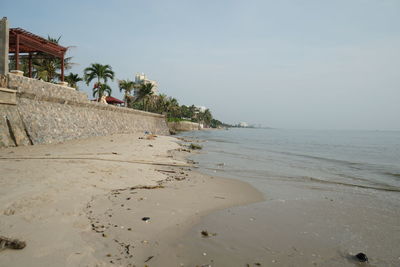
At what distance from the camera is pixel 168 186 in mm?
6996

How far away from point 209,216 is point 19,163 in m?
6.75

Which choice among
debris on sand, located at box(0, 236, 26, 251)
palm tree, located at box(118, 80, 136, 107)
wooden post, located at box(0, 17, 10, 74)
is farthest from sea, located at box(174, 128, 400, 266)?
palm tree, located at box(118, 80, 136, 107)

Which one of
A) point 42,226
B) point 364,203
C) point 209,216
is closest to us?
point 42,226

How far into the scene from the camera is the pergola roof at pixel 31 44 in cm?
1388

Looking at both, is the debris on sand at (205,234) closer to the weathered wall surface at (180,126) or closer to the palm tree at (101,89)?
the palm tree at (101,89)

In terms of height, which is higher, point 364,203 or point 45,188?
point 45,188

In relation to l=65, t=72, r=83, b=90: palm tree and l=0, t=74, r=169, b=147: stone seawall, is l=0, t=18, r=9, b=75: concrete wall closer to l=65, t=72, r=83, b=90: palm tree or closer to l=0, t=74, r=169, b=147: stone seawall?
l=0, t=74, r=169, b=147: stone seawall

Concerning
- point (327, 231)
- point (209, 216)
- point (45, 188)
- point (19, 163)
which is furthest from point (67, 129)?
point (327, 231)

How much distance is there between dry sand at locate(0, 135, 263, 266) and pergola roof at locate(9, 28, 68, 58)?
943 cm

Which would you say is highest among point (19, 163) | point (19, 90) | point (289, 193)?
point (19, 90)

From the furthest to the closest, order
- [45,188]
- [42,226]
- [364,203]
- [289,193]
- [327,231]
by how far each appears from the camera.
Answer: [289,193] < [364,203] < [45,188] < [327,231] < [42,226]

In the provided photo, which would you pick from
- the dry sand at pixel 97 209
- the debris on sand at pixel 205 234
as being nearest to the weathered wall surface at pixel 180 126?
the dry sand at pixel 97 209

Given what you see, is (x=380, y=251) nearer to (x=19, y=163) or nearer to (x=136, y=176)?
(x=136, y=176)

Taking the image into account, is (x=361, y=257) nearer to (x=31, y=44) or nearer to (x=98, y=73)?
(x=31, y=44)
